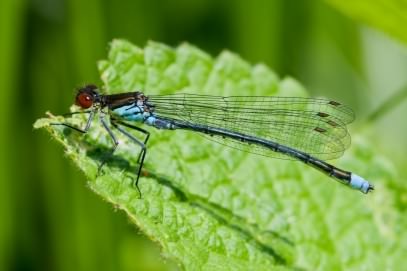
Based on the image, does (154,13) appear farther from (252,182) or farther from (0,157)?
(252,182)

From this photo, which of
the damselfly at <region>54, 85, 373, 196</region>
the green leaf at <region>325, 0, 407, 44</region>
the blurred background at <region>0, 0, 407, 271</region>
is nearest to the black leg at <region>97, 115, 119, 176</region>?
the damselfly at <region>54, 85, 373, 196</region>

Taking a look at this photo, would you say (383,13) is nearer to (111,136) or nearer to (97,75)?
(111,136)

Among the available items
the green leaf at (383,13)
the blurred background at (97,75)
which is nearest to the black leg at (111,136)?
the blurred background at (97,75)

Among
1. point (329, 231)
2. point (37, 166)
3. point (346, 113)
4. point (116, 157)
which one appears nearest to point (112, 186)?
point (116, 157)

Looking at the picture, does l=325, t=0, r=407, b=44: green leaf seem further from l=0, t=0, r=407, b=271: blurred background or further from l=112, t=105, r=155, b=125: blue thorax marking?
l=112, t=105, r=155, b=125: blue thorax marking

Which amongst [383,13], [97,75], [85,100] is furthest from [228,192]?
[97,75]

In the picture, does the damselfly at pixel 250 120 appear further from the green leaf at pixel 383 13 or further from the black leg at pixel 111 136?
the green leaf at pixel 383 13
